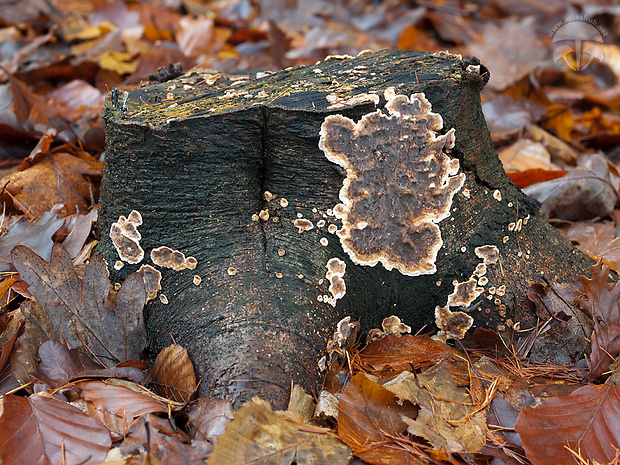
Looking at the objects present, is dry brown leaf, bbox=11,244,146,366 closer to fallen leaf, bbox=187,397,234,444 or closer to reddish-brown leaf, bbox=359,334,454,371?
fallen leaf, bbox=187,397,234,444

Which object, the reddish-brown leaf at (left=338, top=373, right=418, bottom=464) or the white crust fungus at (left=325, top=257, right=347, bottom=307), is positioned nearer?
the reddish-brown leaf at (left=338, top=373, right=418, bottom=464)

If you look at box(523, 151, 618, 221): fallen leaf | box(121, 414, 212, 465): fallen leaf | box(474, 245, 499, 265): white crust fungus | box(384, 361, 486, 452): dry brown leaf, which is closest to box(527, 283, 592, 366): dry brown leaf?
box(474, 245, 499, 265): white crust fungus

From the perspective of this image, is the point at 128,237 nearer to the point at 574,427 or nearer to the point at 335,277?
the point at 335,277

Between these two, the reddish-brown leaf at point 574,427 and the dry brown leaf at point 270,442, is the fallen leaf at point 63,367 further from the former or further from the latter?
the reddish-brown leaf at point 574,427

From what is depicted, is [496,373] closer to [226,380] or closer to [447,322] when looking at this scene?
[447,322]

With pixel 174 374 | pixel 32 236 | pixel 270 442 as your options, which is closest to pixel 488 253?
pixel 270 442

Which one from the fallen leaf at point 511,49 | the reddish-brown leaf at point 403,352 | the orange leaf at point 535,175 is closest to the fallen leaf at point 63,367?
the reddish-brown leaf at point 403,352

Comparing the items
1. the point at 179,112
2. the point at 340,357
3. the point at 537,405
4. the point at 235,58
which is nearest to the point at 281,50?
the point at 235,58
